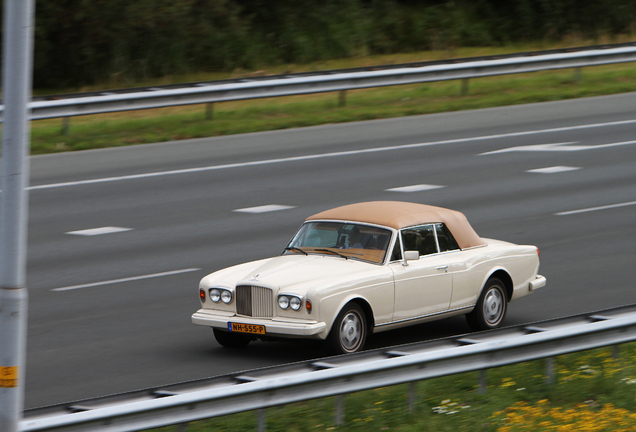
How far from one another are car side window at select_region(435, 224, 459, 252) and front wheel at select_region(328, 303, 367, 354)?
1493 millimetres

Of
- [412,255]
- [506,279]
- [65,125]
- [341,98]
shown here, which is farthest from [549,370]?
[341,98]

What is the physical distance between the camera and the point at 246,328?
9719mm

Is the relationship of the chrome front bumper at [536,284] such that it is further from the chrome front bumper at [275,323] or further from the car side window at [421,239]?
the chrome front bumper at [275,323]

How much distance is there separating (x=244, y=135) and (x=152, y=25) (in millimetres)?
10597

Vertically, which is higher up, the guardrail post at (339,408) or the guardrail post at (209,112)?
the guardrail post at (209,112)

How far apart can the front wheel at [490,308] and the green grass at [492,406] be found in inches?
59.8

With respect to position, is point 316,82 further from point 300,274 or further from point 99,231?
point 300,274

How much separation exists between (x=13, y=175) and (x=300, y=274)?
4707 millimetres

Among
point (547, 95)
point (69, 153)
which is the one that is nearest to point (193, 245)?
point (69, 153)

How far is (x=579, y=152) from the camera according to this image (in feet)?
68.4

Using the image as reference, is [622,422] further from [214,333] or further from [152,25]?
[152,25]

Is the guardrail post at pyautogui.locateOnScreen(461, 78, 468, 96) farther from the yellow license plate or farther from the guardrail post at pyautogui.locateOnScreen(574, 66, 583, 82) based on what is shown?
the yellow license plate

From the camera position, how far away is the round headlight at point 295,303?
953 cm

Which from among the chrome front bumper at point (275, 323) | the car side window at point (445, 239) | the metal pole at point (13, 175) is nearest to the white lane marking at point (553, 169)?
the car side window at point (445, 239)
